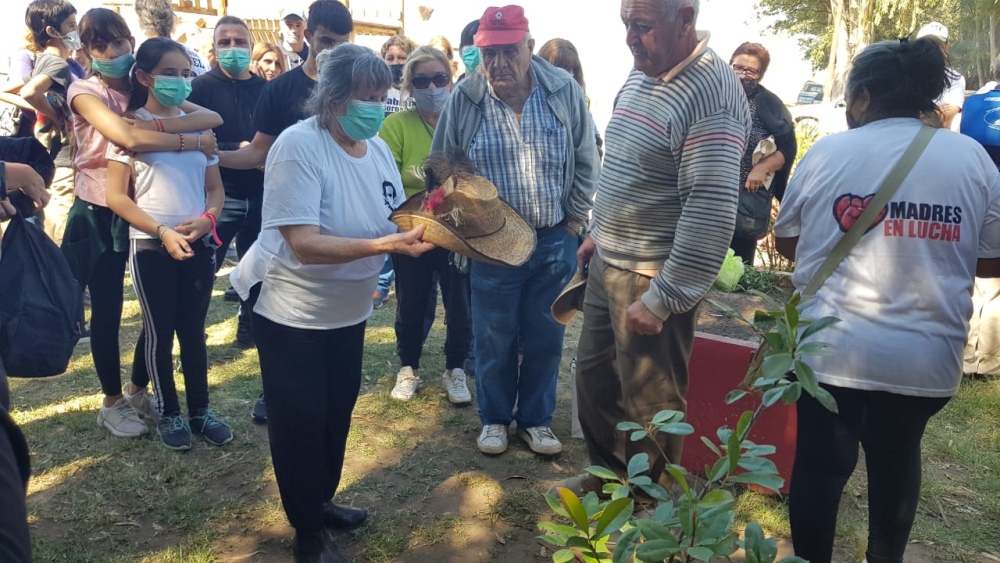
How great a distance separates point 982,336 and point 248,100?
205 inches

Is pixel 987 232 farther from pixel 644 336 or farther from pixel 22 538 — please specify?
Answer: pixel 22 538

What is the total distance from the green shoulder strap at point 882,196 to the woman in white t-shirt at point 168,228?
2.78 m

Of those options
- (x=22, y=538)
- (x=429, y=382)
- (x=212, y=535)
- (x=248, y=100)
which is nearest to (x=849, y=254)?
(x=22, y=538)

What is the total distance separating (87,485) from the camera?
11.2 ft

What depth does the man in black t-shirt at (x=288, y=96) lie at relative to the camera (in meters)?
4.23

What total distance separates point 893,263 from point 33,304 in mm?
2686

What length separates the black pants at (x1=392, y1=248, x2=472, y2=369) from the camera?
450 centimetres

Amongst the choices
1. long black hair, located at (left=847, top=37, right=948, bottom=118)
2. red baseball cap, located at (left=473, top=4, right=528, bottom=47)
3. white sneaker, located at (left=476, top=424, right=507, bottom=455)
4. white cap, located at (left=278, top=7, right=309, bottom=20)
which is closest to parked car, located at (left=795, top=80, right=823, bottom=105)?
white cap, located at (left=278, top=7, right=309, bottom=20)

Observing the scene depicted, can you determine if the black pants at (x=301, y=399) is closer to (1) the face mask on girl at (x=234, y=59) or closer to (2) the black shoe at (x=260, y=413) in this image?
(2) the black shoe at (x=260, y=413)

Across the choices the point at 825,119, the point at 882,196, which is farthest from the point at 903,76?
the point at 825,119

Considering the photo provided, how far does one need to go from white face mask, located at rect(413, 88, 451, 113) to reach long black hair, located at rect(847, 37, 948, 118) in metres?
2.59

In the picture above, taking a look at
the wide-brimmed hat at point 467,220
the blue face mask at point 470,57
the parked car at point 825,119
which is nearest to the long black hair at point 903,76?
the wide-brimmed hat at point 467,220

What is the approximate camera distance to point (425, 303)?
457cm

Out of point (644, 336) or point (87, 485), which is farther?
point (87, 485)
